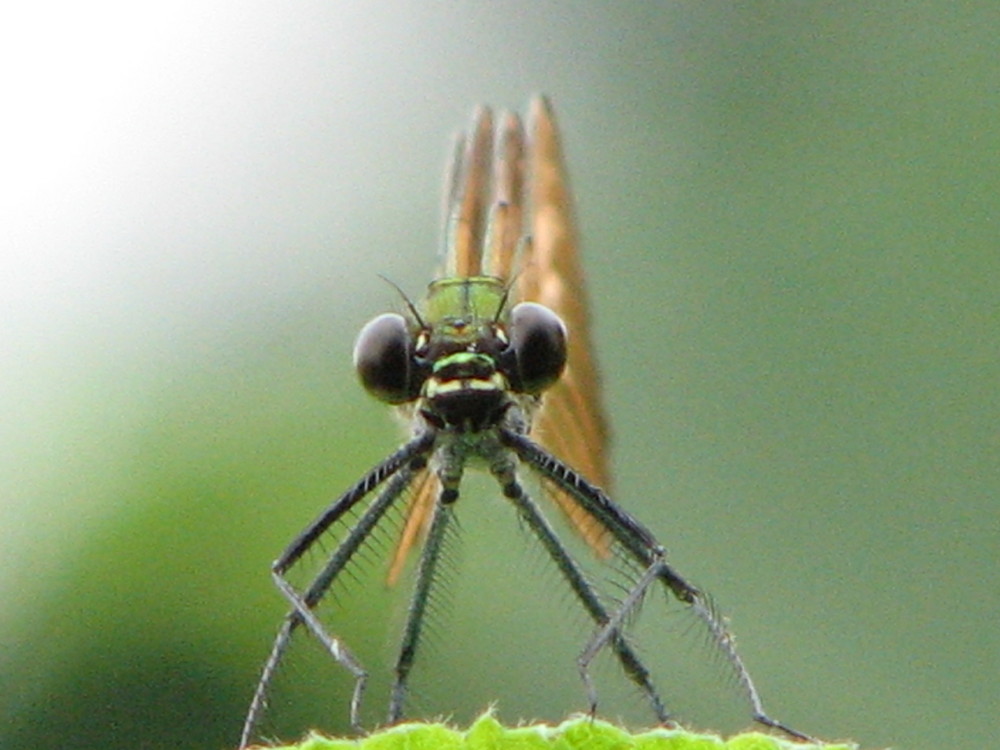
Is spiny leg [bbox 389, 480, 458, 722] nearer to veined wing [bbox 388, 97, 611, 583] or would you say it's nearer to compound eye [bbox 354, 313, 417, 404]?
veined wing [bbox 388, 97, 611, 583]

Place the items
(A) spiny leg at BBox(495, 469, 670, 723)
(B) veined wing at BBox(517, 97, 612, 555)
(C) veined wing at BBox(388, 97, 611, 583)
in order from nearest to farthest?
1. (A) spiny leg at BBox(495, 469, 670, 723)
2. (C) veined wing at BBox(388, 97, 611, 583)
3. (B) veined wing at BBox(517, 97, 612, 555)

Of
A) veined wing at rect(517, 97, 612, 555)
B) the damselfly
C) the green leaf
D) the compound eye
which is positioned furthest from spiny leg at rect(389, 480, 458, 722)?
the green leaf

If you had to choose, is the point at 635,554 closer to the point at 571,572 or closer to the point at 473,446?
the point at 571,572

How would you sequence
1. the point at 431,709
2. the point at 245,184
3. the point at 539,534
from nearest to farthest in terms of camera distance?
1. the point at 539,534
2. the point at 431,709
3. the point at 245,184

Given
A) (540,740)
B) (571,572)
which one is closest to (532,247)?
(571,572)

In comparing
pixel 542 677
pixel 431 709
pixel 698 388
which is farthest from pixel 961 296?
pixel 431 709

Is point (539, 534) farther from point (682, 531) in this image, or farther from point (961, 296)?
point (961, 296)

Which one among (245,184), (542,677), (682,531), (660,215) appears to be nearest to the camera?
(542,677)
